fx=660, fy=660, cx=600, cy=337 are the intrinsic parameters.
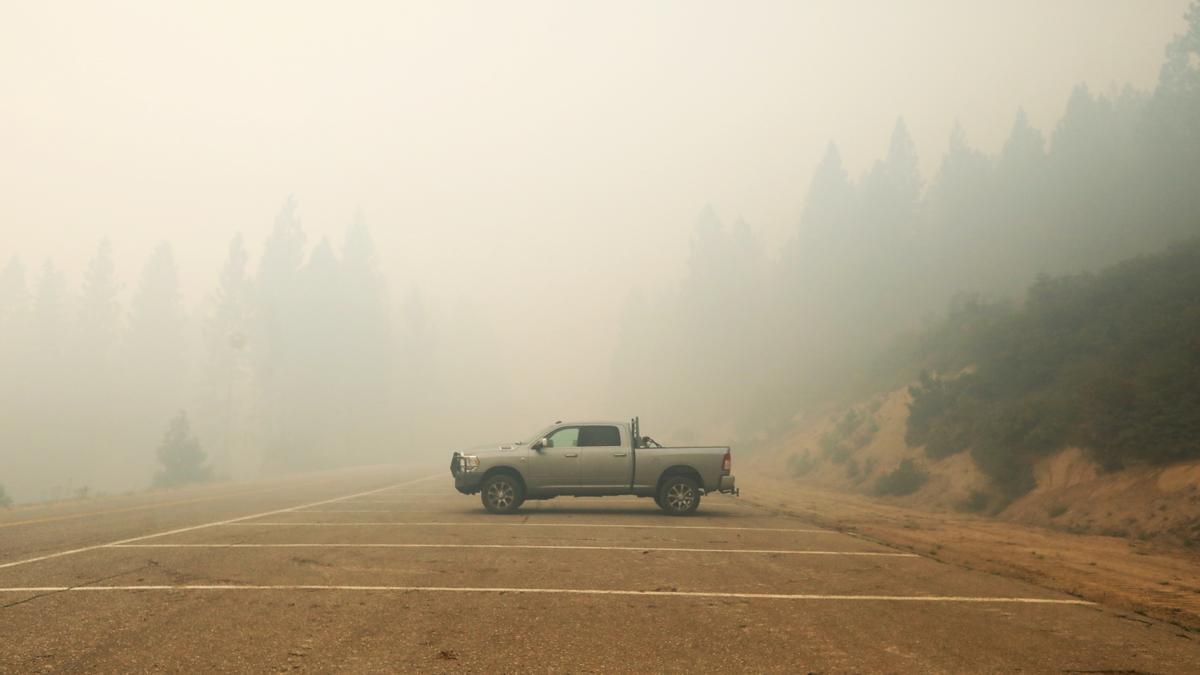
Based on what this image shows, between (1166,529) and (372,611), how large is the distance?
1410 centimetres

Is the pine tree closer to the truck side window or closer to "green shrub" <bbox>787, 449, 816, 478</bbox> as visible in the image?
the truck side window

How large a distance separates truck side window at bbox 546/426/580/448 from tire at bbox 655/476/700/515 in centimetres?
222

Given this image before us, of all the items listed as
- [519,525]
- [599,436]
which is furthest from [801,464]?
[519,525]

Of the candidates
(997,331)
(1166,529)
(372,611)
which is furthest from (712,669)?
(997,331)

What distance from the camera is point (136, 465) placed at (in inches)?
2197

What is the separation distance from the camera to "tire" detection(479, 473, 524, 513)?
14.9 meters

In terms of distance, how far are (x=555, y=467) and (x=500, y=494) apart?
54.7 inches

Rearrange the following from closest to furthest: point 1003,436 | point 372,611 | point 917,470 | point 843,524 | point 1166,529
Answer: point 372,611
point 1166,529
point 843,524
point 1003,436
point 917,470

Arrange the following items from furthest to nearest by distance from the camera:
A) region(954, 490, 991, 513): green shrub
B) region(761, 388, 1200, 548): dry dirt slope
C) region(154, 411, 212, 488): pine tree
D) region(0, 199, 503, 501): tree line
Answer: region(0, 199, 503, 501): tree line
region(154, 411, 212, 488): pine tree
region(954, 490, 991, 513): green shrub
region(761, 388, 1200, 548): dry dirt slope

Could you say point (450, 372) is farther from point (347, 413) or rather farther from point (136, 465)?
point (136, 465)

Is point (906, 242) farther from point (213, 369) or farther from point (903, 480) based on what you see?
point (213, 369)

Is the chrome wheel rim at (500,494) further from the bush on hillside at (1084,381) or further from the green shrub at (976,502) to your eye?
the bush on hillside at (1084,381)

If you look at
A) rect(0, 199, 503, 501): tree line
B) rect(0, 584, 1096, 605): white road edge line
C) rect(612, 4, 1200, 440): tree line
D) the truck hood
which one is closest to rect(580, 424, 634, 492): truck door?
the truck hood

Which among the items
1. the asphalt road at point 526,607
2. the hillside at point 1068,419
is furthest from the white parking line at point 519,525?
the hillside at point 1068,419
